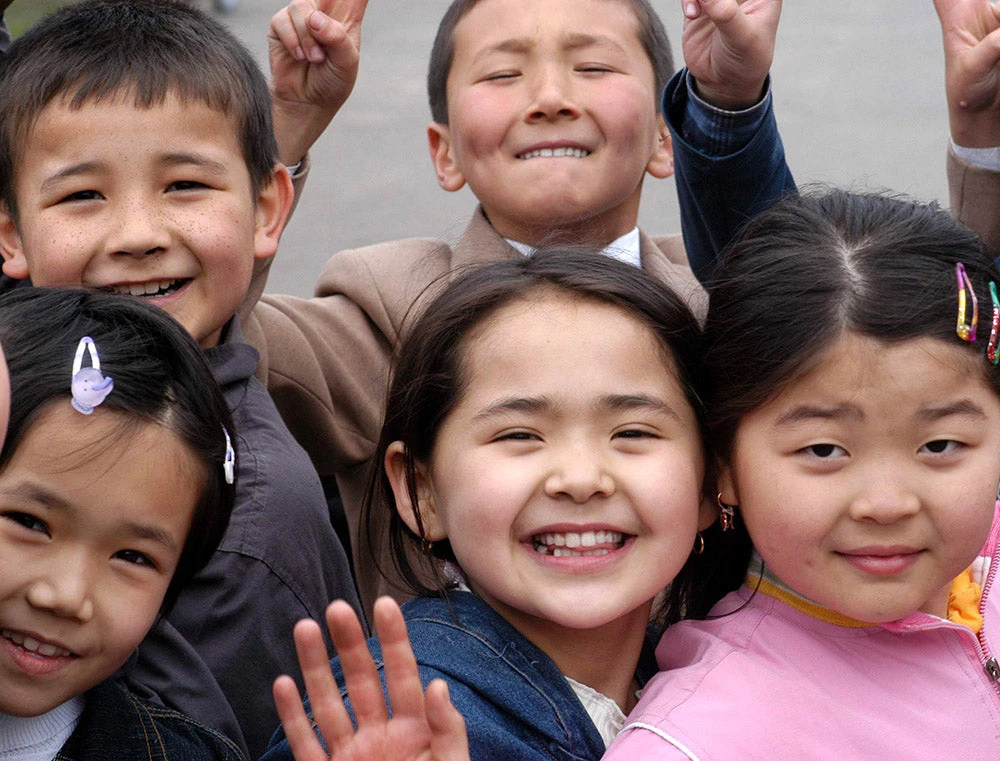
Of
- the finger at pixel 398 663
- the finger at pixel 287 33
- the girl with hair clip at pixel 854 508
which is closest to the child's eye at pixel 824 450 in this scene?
the girl with hair clip at pixel 854 508

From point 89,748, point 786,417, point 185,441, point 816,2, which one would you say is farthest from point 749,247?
point 816,2

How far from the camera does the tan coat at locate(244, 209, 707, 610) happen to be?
266cm

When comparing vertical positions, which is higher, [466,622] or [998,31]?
[998,31]

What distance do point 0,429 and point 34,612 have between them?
0.39 meters

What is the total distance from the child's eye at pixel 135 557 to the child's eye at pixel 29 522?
0.32 ft

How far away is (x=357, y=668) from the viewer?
1476 mm

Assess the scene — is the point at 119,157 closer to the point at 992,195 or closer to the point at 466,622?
the point at 466,622

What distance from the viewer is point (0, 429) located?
139 centimetres

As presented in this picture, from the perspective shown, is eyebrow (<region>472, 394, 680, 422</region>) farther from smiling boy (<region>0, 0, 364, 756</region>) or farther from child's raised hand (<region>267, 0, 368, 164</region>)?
child's raised hand (<region>267, 0, 368, 164</region>)

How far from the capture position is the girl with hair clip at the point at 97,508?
1.72m

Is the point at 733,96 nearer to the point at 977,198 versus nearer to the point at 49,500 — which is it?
the point at 977,198

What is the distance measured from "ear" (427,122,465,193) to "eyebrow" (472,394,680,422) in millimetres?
1121

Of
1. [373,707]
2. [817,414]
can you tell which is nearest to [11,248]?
[373,707]

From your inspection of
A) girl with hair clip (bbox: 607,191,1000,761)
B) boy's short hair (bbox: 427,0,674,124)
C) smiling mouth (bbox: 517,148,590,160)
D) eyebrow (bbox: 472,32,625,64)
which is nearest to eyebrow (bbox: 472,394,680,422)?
girl with hair clip (bbox: 607,191,1000,761)
